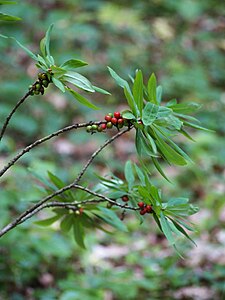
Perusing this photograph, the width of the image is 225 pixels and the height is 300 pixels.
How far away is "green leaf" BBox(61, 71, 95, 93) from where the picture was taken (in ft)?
2.94

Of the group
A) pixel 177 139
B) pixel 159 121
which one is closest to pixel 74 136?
pixel 177 139

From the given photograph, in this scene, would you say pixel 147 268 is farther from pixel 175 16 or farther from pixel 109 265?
pixel 175 16

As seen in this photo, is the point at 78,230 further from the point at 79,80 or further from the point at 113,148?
the point at 113,148

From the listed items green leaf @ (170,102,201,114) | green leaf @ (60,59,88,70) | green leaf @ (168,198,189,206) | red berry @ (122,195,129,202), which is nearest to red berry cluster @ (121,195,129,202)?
red berry @ (122,195,129,202)

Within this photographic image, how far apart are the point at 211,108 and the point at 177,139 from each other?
0.49 m

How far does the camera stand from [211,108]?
388 centimetres

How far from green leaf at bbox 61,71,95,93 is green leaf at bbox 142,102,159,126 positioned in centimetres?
11

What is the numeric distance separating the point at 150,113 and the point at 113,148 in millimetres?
2638

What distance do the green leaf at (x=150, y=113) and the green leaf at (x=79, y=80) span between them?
4.3 inches

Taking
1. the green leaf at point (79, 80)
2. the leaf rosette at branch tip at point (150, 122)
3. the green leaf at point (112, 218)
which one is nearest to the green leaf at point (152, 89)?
the leaf rosette at branch tip at point (150, 122)

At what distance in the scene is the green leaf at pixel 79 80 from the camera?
90 cm

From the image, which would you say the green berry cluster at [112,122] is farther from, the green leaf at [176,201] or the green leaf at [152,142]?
the green leaf at [176,201]

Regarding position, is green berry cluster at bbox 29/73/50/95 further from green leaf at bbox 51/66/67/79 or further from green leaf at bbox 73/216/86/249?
green leaf at bbox 73/216/86/249

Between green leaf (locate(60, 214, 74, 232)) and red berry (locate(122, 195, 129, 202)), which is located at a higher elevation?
green leaf (locate(60, 214, 74, 232))
